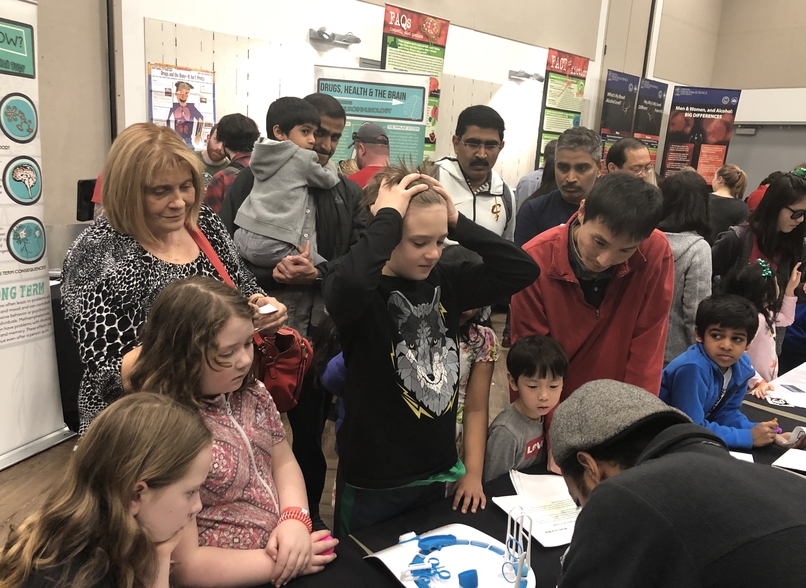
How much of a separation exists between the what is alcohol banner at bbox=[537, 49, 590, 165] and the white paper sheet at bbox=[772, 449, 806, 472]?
5952 mm

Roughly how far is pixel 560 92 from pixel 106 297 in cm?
708

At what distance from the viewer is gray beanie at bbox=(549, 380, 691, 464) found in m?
0.96

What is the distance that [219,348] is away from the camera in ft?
4.04

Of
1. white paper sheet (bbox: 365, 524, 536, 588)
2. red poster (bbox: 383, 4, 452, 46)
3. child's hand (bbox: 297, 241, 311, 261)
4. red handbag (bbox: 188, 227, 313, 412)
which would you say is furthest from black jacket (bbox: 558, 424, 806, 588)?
red poster (bbox: 383, 4, 452, 46)

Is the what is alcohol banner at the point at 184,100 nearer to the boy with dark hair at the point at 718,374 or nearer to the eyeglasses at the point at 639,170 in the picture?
the eyeglasses at the point at 639,170

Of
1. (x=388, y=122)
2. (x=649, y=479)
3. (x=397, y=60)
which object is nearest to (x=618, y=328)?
(x=649, y=479)

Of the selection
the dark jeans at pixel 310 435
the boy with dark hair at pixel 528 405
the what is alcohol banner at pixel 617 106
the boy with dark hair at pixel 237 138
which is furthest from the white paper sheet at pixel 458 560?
the what is alcohol banner at pixel 617 106

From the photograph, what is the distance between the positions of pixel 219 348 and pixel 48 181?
3347 mm

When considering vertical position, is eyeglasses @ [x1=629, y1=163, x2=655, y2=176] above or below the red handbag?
above

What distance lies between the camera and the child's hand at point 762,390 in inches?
99.5

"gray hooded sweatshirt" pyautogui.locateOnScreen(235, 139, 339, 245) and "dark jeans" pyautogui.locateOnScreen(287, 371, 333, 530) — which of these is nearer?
"dark jeans" pyautogui.locateOnScreen(287, 371, 333, 530)

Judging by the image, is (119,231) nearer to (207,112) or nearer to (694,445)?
Answer: (694,445)

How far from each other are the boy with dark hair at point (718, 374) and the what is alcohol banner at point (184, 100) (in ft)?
12.1

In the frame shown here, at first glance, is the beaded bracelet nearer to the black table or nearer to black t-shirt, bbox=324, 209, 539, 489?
the black table
